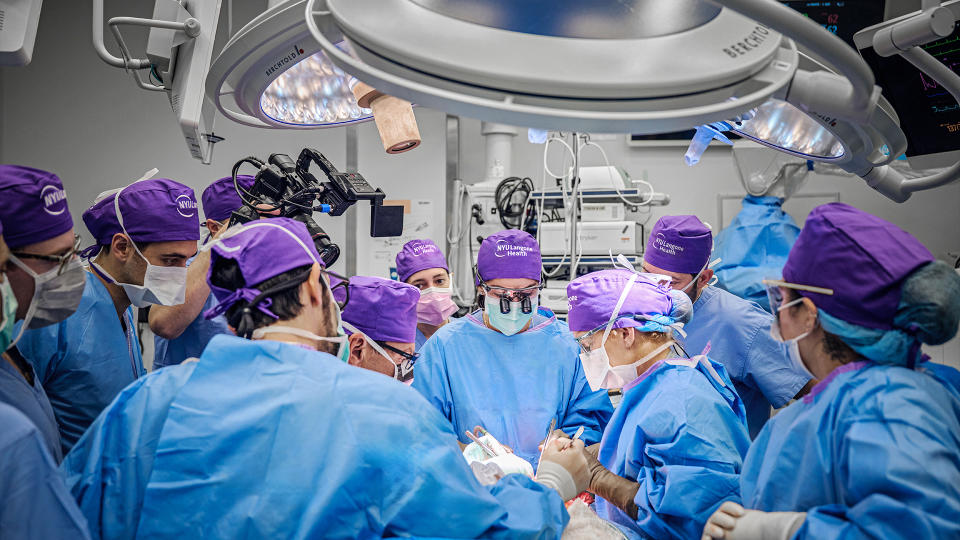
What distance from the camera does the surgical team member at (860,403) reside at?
101 cm

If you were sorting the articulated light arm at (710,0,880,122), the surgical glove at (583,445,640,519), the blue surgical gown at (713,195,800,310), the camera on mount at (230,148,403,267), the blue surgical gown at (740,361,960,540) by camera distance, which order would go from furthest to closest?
1. the blue surgical gown at (713,195,800,310)
2. the camera on mount at (230,148,403,267)
3. the surgical glove at (583,445,640,519)
4. the blue surgical gown at (740,361,960,540)
5. the articulated light arm at (710,0,880,122)

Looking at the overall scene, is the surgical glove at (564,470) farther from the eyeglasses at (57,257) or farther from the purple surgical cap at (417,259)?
the purple surgical cap at (417,259)

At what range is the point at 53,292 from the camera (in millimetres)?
1381

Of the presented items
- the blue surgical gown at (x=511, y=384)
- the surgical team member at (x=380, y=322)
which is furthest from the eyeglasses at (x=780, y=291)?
the surgical team member at (x=380, y=322)

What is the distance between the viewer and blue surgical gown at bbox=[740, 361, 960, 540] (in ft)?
3.27

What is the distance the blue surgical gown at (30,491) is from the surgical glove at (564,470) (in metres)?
0.89

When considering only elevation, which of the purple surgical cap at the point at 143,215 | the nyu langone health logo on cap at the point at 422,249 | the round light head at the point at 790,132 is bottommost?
the nyu langone health logo on cap at the point at 422,249

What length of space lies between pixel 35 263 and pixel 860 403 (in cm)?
154

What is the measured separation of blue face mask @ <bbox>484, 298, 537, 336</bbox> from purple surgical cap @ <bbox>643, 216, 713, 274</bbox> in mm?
577

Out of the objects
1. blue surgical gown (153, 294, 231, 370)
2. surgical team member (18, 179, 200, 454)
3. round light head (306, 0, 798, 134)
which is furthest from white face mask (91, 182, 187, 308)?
round light head (306, 0, 798, 134)

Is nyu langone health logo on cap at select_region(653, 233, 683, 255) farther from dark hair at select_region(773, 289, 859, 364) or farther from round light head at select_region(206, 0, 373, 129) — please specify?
round light head at select_region(206, 0, 373, 129)

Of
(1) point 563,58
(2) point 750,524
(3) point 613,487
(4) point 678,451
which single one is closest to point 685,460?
(4) point 678,451

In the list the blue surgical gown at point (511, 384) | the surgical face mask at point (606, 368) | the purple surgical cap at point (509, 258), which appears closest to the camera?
the surgical face mask at point (606, 368)

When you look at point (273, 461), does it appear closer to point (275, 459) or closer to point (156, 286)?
point (275, 459)
